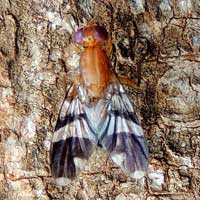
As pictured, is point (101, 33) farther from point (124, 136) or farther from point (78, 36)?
point (124, 136)

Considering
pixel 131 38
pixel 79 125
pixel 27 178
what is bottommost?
pixel 27 178

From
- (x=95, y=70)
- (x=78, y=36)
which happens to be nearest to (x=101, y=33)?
(x=78, y=36)

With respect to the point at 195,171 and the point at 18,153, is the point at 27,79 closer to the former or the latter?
the point at 18,153

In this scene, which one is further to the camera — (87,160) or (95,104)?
(95,104)

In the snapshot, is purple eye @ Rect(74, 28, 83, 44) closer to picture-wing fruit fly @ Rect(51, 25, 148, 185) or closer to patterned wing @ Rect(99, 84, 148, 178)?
picture-wing fruit fly @ Rect(51, 25, 148, 185)

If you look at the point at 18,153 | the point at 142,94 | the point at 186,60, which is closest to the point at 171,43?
the point at 186,60

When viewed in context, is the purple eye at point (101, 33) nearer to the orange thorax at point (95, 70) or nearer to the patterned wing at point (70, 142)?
the orange thorax at point (95, 70)

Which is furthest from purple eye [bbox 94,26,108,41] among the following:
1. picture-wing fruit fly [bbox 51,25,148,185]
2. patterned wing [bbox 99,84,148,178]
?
patterned wing [bbox 99,84,148,178]

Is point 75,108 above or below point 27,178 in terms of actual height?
above
